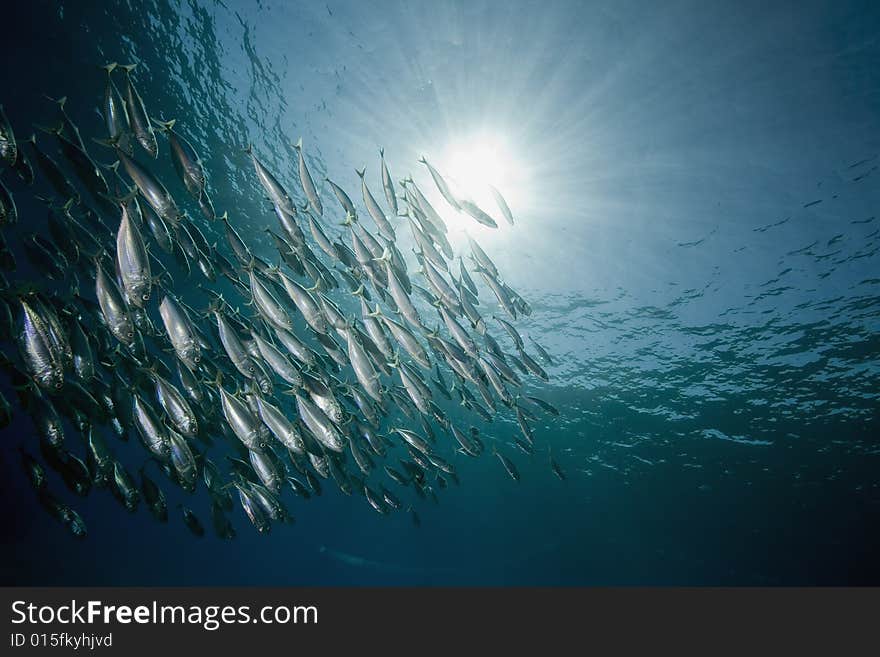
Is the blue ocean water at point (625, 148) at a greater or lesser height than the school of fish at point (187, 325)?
greater

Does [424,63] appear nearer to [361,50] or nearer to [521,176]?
[361,50]

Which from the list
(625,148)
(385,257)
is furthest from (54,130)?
(625,148)

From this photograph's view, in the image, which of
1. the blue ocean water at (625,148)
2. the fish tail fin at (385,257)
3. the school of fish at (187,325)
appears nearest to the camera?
the school of fish at (187,325)

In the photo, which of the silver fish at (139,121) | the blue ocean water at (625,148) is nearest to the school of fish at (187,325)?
the silver fish at (139,121)

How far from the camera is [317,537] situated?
4906cm

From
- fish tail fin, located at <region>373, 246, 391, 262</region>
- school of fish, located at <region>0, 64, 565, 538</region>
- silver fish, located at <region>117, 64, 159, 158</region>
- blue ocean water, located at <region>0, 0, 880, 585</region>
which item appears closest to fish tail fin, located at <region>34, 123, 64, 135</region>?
school of fish, located at <region>0, 64, 565, 538</region>

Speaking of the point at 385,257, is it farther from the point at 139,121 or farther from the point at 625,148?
the point at 625,148

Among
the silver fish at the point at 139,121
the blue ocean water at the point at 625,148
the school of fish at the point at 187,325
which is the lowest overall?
the school of fish at the point at 187,325

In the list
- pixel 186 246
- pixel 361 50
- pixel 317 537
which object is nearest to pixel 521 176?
pixel 361 50

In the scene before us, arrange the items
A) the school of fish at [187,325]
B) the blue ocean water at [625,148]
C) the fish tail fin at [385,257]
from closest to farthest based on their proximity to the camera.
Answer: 1. the school of fish at [187,325]
2. the fish tail fin at [385,257]
3. the blue ocean water at [625,148]

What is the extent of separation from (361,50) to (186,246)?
220 inches

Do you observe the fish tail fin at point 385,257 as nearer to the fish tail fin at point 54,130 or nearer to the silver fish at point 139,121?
the silver fish at point 139,121

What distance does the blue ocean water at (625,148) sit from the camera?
6723mm

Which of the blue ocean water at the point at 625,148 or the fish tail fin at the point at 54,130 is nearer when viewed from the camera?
the fish tail fin at the point at 54,130
